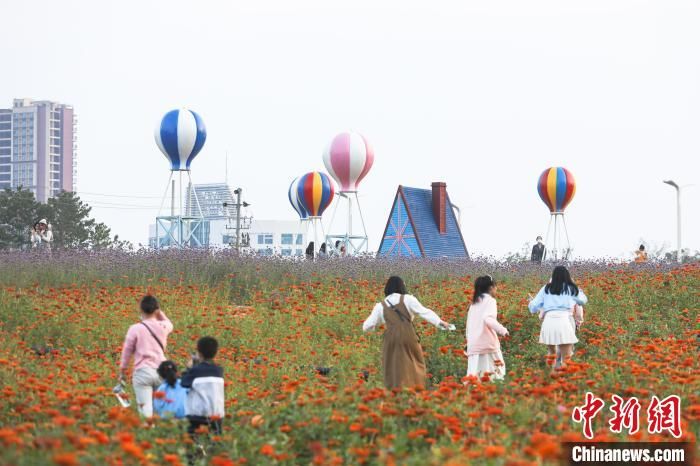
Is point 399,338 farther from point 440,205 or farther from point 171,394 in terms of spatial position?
point 440,205

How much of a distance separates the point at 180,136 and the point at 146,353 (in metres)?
27.2

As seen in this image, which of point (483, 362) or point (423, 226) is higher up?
point (423, 226)

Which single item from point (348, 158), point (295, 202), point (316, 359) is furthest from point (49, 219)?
point (316, 359)

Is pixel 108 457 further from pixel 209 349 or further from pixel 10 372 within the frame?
pixel 10 372

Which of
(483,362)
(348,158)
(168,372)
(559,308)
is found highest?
(348,158)

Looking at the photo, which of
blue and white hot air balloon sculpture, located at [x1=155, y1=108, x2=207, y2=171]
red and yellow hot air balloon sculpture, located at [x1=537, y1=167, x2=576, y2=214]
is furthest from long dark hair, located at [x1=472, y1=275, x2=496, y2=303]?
red and yellow hot air balloon sculpture, located at [x1=537, y1=167, x2=576, y2=214]

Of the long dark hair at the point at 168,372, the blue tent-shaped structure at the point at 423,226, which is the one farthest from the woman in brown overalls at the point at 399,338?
the blue tent-shaped structure at the point at 423,226

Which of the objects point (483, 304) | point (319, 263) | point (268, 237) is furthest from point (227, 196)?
point (483, 304)

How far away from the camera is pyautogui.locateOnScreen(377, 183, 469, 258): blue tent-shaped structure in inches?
1596

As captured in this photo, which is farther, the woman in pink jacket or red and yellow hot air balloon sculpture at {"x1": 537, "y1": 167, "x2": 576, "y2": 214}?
red and yellow hot air balloon sculpture at {"x1": 537, "y1": 167, "x2": 576, "y2": 214}

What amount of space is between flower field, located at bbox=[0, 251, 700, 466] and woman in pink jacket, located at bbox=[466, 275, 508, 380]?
38cm

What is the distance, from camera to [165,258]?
21.9 meters

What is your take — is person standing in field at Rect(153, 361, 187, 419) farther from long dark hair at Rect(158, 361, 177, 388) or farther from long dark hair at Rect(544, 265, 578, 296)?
long dark hair at Rect(544, 265, 578, 296)

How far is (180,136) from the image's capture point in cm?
3625
